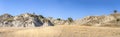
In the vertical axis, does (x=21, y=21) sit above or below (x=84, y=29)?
above

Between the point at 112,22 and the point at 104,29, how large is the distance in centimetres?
264

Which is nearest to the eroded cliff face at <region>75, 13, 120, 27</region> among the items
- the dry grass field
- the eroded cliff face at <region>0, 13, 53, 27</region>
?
the dry grass field

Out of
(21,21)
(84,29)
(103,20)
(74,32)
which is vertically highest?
(21,21)

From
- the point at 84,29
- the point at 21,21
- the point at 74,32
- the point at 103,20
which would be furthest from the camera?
the point at 21,21

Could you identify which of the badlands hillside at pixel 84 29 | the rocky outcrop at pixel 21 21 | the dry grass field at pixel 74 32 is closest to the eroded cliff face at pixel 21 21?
the rocky outcrop at pixel 21 21

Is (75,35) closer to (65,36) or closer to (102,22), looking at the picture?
(65,36)

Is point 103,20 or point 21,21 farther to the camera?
point 21,21

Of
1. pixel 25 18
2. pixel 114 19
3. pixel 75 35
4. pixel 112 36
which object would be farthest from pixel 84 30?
pixel 25 18

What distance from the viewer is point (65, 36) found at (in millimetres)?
16312

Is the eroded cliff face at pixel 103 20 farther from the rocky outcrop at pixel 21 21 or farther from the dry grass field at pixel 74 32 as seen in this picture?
the rocky outcrop at pixel 21 21

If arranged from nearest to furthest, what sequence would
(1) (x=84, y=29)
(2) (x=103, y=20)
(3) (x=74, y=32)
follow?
(3) (x=74, y=32), (1) (x=84, y=29), (2) (x=103, y=20)

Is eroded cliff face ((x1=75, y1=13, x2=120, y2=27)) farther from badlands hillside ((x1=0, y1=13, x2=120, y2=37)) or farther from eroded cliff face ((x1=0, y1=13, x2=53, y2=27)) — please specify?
eroded cliff face ((x1=0, y1=13, x2=53, y2=27))

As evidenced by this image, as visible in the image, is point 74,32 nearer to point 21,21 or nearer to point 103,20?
point 103,20

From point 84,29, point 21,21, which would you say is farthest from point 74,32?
point 21,21
